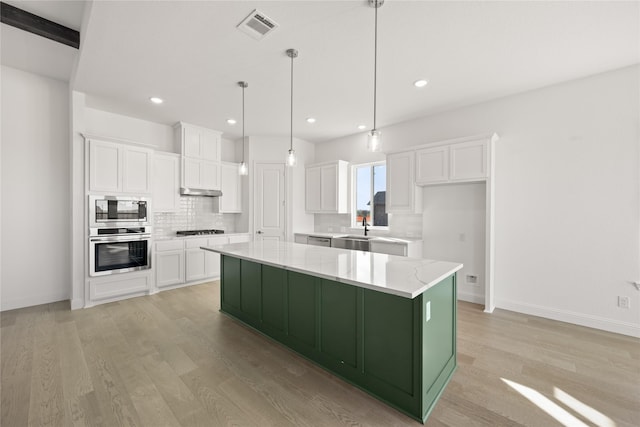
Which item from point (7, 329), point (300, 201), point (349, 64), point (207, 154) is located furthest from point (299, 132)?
point (7, 329)

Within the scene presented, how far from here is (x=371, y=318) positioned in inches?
76.5

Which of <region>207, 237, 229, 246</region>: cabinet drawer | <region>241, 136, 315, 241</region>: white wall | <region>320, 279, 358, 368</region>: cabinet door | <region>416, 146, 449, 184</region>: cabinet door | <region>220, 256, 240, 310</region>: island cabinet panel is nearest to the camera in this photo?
<region>320, 279, 358, 368</region>: cabinet door

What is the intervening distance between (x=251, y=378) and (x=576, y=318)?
3668 mm

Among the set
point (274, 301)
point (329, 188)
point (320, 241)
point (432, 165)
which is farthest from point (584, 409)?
point (329, 188)

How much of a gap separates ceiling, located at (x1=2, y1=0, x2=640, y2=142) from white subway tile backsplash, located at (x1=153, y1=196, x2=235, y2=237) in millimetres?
1836

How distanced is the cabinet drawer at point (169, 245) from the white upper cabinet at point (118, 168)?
85 cm

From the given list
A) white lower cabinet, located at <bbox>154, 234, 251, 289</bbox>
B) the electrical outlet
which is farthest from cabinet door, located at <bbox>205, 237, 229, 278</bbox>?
the electrical outlet

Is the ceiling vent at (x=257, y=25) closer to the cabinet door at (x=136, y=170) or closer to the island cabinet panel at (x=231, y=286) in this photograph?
the island cabinet panel at (x=231, y=286)

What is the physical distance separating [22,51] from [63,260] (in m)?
2.64

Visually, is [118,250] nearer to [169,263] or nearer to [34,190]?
[169,263]

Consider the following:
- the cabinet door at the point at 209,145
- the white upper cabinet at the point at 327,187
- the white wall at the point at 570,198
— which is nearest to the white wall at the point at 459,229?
the white wall at the point at 570,198

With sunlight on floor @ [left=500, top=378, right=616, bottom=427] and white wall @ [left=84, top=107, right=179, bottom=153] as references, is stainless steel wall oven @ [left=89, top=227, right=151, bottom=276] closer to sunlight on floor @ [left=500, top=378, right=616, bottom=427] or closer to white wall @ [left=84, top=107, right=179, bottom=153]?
white wall @ [left=84, top=107, right=179, bottom=153]

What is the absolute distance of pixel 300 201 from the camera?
19.2 feet

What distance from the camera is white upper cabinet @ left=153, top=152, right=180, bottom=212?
4547 mm
